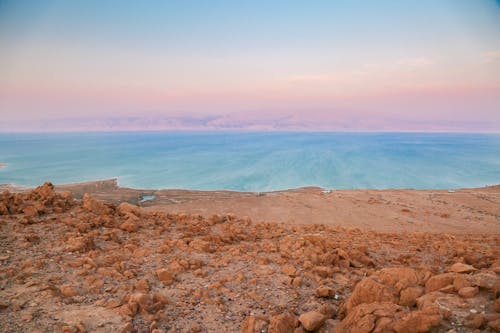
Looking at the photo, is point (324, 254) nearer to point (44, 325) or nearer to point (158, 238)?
point (158, 238)

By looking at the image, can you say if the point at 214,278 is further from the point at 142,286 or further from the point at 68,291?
the point at 68,291

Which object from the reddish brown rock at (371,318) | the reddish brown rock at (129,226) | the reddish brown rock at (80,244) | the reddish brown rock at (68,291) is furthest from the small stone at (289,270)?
the reddish brown rock at (129,226)

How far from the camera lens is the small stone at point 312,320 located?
3293 millimetres

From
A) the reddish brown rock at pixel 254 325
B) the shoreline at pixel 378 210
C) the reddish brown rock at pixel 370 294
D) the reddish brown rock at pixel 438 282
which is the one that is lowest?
the shoreline at pixel 378 210

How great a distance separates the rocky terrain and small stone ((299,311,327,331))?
13 mm

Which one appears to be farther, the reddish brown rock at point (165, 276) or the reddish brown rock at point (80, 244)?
the reddish brown rock at point (80, 244)

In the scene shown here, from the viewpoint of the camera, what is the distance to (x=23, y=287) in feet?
13.6

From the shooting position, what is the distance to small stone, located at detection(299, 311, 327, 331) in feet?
10.8

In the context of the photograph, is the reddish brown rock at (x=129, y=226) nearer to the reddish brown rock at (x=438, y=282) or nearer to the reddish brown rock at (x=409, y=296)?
the reddish brown rock at (x=409, y=296)

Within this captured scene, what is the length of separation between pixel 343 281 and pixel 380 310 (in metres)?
1.76

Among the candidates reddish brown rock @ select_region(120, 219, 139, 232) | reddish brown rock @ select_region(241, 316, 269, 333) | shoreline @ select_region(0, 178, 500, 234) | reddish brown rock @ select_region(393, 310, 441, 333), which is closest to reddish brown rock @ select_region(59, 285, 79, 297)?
reddish brown rock @ select_region(241, 316, 269, 333)

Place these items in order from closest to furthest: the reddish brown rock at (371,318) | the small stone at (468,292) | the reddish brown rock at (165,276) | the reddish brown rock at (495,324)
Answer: the reddish brown rock at (495,324) < the reddish brown rock at (371,318) < the small stone at (468,292) < the reddish brown rock at (165,276)

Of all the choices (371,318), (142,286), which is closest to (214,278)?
(142,286)

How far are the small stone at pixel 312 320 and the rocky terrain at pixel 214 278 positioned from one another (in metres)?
0.01
